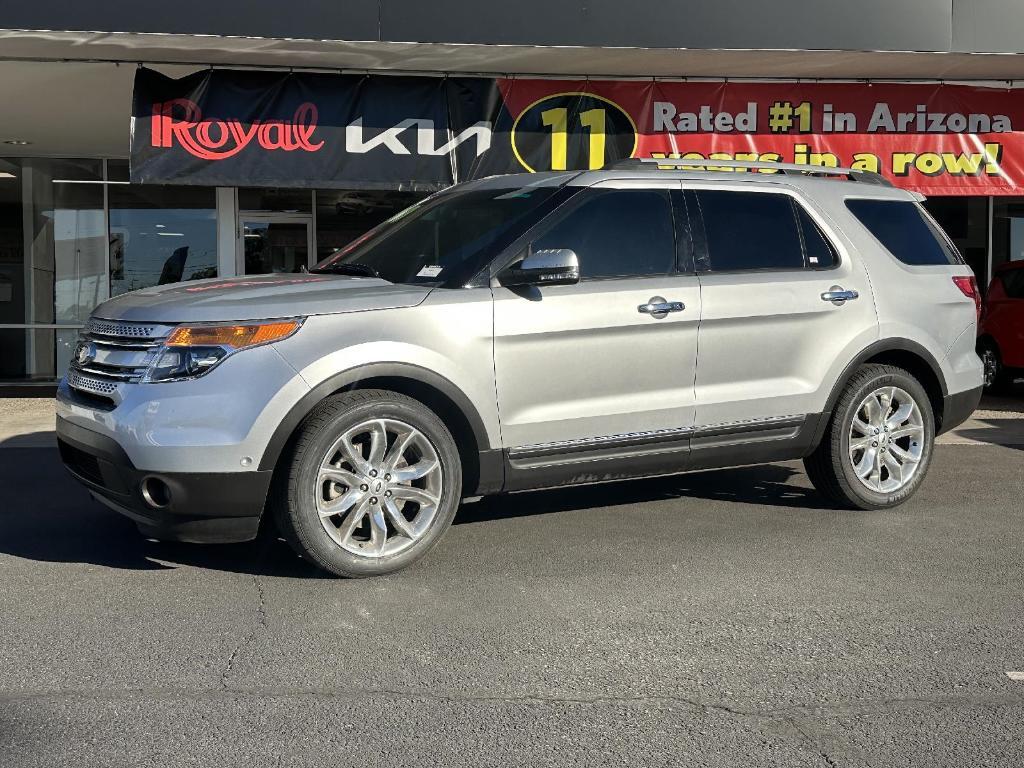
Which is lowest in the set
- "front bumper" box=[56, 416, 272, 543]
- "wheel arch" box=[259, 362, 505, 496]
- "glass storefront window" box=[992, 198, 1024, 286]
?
"front bumper" box=[56, 416, 272, 543]

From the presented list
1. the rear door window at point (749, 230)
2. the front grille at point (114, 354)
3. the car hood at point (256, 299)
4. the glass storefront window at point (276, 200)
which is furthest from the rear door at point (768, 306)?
the glass storefront window at point (276, 200)

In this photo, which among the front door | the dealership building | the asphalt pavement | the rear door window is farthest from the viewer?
the dealership building

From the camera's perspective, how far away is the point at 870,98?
1173cm

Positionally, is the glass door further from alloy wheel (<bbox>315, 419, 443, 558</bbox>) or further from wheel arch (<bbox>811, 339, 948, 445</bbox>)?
alloy wheel (<bbox>315, 419, 443, 558</bbox>)

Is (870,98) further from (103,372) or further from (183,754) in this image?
(183,754)

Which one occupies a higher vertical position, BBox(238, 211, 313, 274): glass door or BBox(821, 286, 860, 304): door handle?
BBox(238, 211, 313, 274): glass door

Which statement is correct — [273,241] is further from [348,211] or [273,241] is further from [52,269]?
[52,269]

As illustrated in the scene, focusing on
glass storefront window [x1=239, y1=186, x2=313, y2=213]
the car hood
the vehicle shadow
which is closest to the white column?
glass storefront window [x1=239, y1=186, x2=313, y2=213]

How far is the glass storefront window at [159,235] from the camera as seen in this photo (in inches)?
612

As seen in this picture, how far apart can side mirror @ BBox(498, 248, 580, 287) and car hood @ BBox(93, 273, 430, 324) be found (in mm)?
402

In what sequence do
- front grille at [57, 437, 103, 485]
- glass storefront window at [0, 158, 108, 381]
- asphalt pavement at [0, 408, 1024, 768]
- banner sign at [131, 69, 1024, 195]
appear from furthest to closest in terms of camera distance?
glass storefront window at [0, 158, 108, 381] → banner sign at [131, 69, 1024, 195] → front grille at [57, 437, 103, 485] → asphalt pavement at [0, 408, 1024, 768]

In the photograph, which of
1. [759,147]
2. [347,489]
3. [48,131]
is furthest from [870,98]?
[48,131]

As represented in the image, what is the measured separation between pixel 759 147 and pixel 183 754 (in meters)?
9.89

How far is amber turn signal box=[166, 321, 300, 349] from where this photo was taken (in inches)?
181
